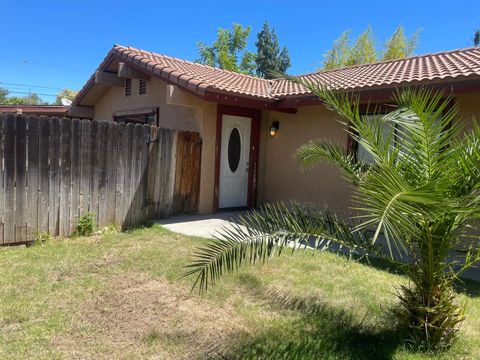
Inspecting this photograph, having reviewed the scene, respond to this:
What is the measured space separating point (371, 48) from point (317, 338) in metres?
27.5

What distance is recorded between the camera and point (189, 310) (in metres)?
3.95

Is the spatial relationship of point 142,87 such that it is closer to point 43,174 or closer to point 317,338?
point 43,174

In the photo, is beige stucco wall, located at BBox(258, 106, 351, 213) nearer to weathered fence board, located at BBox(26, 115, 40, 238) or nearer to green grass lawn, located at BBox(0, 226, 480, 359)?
green grass lawn, located at BBox(0, 226, 480, 359)

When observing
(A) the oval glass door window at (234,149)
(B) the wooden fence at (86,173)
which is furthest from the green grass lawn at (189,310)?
(A) the oval glass door window at (234,149)

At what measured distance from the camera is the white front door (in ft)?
31.4

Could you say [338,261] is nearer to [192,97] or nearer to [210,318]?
[210,318]

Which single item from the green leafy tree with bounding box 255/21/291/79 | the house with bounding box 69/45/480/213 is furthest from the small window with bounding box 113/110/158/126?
the green leafy tree with bounding box 255/21/291/79

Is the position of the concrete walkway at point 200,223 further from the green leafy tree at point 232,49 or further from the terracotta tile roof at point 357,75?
the green leafy tree at point 232,49

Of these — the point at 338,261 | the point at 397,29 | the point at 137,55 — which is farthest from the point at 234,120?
the point at 397,29

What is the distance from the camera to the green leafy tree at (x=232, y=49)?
Answer: 1467 inches

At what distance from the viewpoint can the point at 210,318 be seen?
149 inches

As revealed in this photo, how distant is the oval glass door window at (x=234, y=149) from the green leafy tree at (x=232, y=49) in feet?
94.7

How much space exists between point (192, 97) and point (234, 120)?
138cm

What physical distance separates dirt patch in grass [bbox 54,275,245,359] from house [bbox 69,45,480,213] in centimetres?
490
